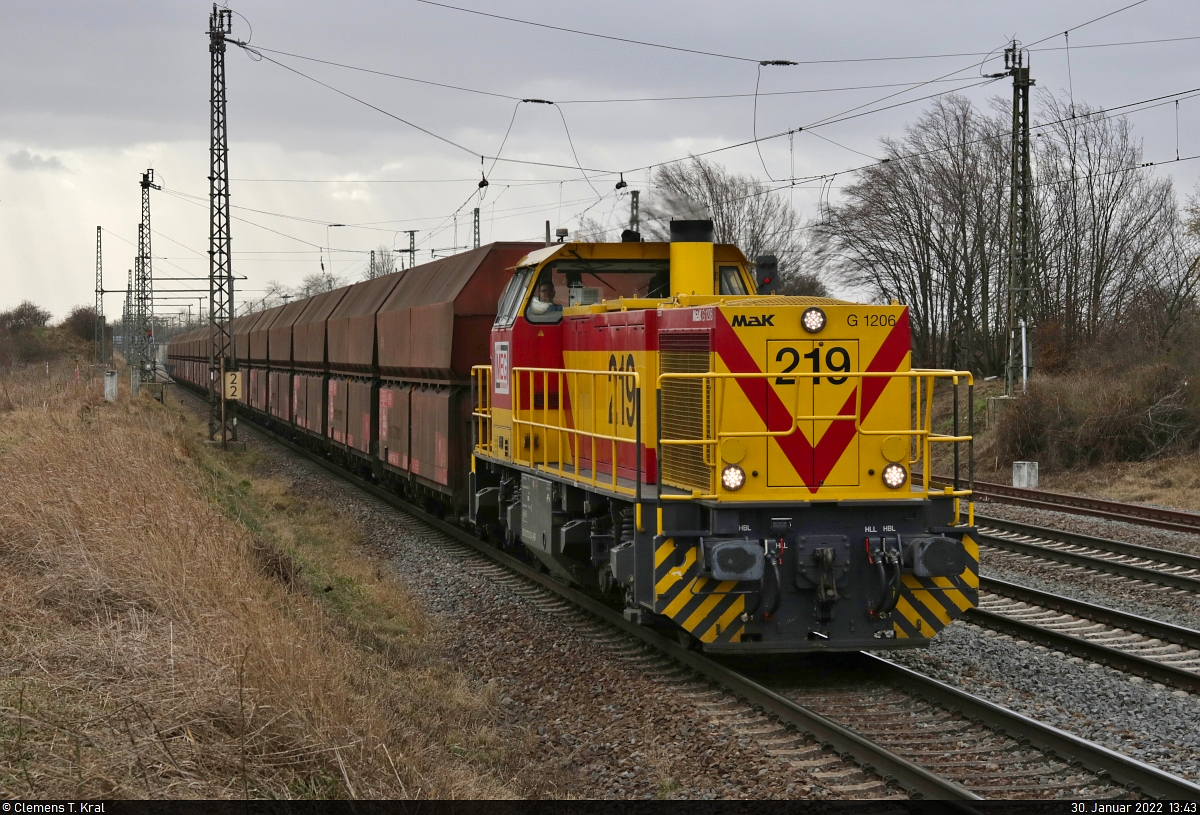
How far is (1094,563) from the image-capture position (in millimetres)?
12148

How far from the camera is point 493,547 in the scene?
529 inches

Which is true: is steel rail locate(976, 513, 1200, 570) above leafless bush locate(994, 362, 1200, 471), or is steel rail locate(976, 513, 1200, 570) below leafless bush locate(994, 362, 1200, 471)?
below

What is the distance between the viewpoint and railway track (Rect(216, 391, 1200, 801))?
5.49 meters

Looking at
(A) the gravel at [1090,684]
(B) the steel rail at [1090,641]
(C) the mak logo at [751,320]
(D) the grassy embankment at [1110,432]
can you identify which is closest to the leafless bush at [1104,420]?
(D) the grassy embankment at [1110,432]

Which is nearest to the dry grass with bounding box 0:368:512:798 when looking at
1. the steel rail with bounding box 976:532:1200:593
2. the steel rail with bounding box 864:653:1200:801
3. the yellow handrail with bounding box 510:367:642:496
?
the yellow handrail with bounding box 510:367:642:496

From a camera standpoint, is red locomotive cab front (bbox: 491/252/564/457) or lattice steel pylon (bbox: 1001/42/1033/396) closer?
red locomotive cab front (bbox: 491/252/564/457)

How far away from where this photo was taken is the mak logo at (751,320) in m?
7.66

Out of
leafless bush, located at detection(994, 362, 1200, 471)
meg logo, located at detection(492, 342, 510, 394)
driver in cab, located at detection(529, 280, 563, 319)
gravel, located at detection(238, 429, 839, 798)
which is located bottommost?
gravel, located at detection(238, 429, 839, 798)

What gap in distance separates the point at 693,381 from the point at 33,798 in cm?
508

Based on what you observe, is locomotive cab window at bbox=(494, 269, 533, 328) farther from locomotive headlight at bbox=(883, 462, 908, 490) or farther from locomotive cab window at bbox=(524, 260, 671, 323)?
locomotive headlight at bbox=(883, 462, 908, 490)

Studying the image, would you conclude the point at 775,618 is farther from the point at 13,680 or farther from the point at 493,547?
the point at 493,547

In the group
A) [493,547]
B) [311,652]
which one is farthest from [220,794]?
[493,547]

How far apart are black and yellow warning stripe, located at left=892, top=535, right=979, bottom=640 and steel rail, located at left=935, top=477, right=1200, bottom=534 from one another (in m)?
6.11

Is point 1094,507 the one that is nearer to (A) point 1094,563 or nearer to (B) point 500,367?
(A) point 1094,563
